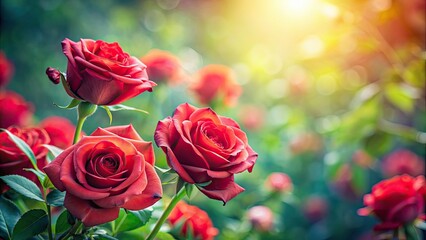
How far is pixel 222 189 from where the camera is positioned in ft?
1.74

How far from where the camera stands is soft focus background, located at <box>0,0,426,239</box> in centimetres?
120

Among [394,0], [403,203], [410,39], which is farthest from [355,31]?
[403,203]

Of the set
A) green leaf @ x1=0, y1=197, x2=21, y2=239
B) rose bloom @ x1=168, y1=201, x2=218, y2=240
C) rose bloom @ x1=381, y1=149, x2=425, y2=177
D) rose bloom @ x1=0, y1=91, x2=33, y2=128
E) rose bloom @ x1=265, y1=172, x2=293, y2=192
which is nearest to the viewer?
green leaf @ x1=0, y1=197, x2=21, y2=239

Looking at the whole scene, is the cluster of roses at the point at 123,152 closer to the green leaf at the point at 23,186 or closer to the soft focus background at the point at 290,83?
the green leaf at the point at 23,186

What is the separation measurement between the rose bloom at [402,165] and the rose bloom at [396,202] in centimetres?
87

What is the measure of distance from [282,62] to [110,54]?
5.52 ft

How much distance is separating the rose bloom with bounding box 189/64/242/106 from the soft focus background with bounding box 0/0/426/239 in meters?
0.03

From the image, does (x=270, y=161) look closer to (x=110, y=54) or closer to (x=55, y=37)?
(x=110, y=54)

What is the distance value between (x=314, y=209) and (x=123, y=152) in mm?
1286

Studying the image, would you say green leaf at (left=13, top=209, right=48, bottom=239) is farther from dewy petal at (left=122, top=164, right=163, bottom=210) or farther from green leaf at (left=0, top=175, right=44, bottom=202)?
dewy petal at (left=122, top=164, right=163, bottom=210)

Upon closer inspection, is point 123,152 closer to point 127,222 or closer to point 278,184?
point 127,222

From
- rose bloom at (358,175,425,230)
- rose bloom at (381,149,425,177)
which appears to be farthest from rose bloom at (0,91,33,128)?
rose bloom at (381,149,425,177)

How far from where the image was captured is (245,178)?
1479 millimetres

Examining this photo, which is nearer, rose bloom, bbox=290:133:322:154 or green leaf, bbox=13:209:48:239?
green leaf, bbox=13:209:48:239
